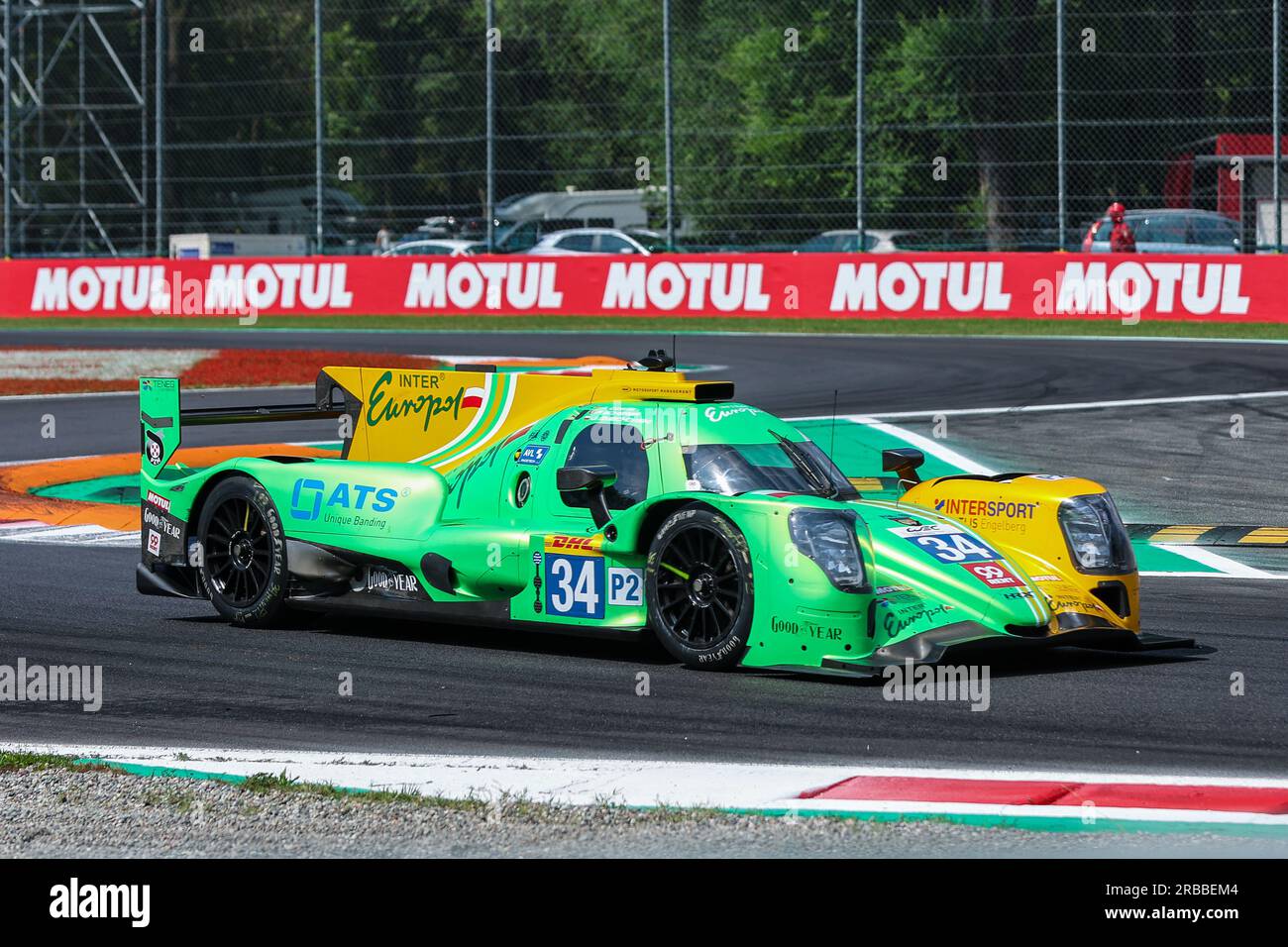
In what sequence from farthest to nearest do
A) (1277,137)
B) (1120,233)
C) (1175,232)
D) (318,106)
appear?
(318,106), (1175,232), (1120,233), (1277,137)

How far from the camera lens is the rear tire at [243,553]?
368 inches

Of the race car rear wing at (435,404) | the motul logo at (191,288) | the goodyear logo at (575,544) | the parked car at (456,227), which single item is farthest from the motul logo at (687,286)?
the goodyear logo at (575,544)

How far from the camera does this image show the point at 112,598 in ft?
33.4

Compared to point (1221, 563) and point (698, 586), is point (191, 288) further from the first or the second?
point (698, 586)

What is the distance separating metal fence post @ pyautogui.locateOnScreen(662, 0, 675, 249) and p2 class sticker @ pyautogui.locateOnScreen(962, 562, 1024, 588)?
68.7 feet

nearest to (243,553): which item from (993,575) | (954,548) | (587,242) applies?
(954,548)

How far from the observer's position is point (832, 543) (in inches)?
307

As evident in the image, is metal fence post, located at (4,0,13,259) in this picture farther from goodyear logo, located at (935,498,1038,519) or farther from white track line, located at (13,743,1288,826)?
white track line, located at (13,743,1288,826)

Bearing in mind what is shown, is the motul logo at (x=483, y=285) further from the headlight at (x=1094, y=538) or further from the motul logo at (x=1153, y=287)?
the headlight at (x=1094, y=538)

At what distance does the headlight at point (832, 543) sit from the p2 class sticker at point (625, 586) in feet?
2.56

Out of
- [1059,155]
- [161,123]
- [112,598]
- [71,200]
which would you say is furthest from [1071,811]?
[71,200]

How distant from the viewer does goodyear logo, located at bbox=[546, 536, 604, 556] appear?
329 inches

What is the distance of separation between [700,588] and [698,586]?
0.04 ft
